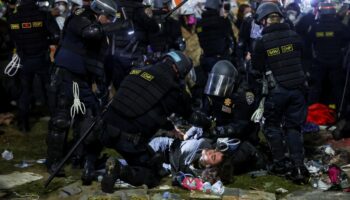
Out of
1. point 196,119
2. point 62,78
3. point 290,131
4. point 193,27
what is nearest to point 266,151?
point 290,131

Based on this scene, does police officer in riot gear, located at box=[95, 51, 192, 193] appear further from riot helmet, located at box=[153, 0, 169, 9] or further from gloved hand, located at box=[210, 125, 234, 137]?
riot helmet, located at box=[153, 0, 169, 9]

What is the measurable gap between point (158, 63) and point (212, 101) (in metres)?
1.15

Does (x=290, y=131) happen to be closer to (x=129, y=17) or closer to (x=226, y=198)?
(x=226, y=198)

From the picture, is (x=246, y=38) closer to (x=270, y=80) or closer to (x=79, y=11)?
(x=270, y=80)

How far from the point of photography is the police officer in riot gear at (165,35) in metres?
11.6

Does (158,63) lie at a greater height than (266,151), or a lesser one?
greater

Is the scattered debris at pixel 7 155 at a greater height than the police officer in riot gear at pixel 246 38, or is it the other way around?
the police officer in riot gear at pixel 246 38

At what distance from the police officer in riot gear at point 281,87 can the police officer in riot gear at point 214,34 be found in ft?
12.9

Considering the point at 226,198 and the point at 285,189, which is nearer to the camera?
the point at 226,198

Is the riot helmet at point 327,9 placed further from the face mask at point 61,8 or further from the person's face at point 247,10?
the face mask at point 61,8

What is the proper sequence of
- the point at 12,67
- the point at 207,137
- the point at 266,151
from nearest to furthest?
the point at 207,137 → the point at 266,151 → the point at 12,67

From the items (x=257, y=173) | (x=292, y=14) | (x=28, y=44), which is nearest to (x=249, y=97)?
(x=257, y=173)

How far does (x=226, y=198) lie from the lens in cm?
680

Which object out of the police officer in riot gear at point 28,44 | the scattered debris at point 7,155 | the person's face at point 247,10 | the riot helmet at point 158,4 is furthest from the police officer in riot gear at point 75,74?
the person's face at point 247,10
